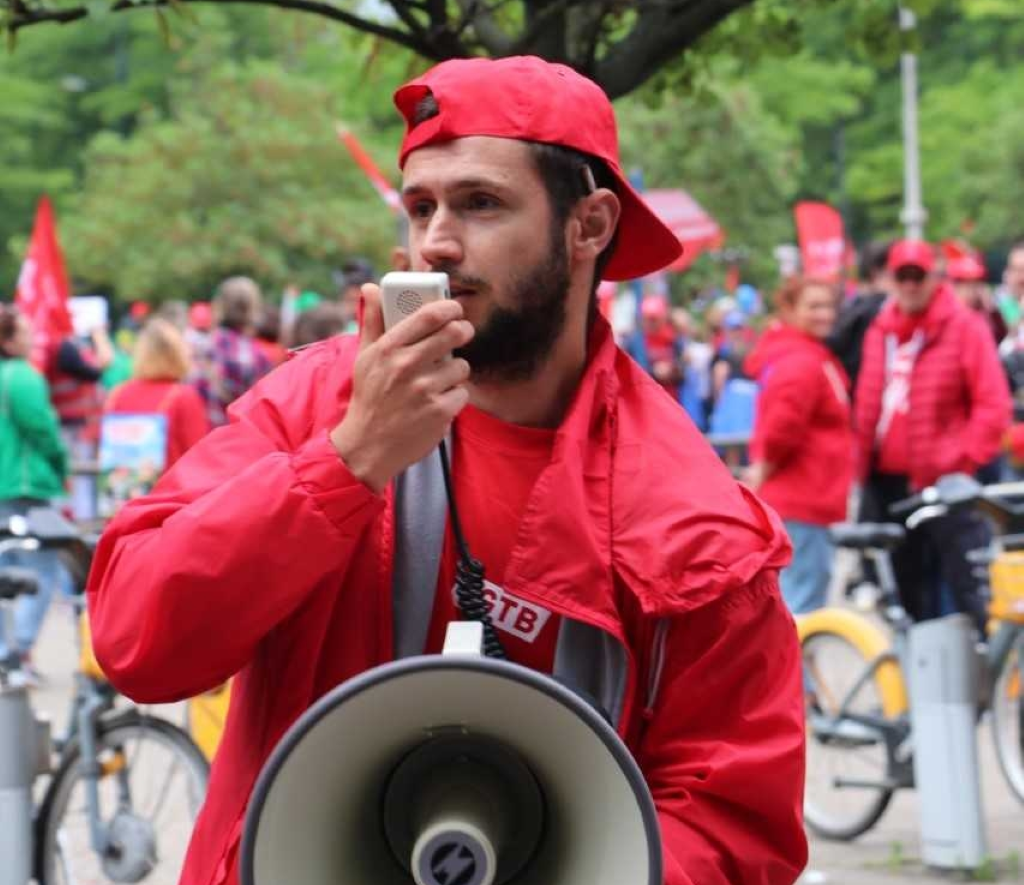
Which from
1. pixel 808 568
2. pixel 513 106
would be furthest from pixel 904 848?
pixel 513 106

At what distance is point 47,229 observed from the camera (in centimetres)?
1647

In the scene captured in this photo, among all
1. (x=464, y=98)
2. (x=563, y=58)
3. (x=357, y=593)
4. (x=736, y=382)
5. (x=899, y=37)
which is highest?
(x=736, y=382)

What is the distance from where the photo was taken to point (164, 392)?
447 inches

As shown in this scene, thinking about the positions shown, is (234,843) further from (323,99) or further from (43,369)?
(323,99)

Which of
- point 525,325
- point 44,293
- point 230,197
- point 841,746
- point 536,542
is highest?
point 230,197

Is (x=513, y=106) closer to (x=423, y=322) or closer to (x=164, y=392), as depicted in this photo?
(x=423, y=322)

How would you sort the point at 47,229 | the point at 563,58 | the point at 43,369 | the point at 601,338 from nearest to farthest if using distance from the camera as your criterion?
1. the point at 601,338
2. the point at 563,58
3. the point at 43,369
4. the point at 47,229

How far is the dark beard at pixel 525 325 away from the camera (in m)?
2.59

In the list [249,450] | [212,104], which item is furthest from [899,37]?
[212,104]

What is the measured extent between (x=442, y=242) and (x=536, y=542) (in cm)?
36

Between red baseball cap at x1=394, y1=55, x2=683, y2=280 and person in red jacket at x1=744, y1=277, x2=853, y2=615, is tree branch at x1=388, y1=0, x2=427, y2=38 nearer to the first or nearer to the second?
red baseball cap at x1=394, y1=55, x2=683, y2=280

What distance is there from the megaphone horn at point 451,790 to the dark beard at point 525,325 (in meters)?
0.43

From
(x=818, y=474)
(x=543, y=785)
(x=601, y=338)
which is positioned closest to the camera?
(x=543, y=785)

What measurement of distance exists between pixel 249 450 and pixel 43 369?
1287 cm
